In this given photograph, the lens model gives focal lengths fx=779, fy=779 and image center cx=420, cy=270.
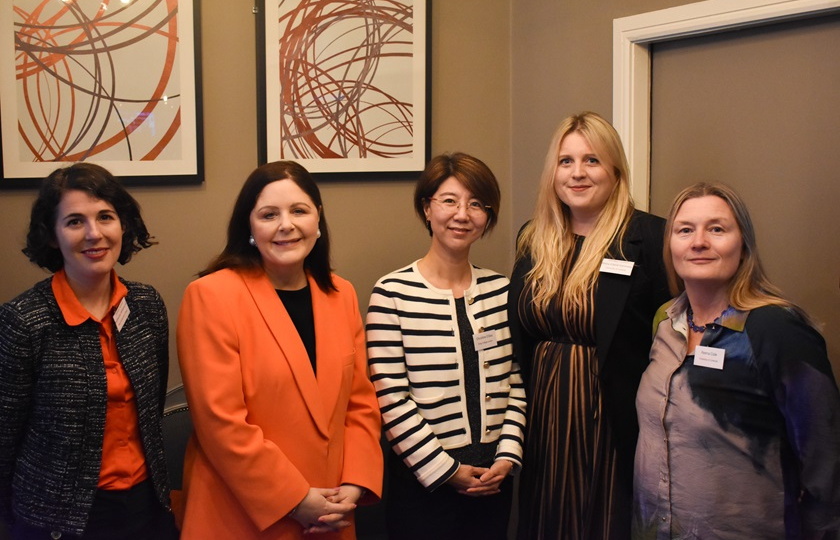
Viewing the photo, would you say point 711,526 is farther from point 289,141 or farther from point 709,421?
point 289,141

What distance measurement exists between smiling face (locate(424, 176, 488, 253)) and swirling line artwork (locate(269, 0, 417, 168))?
850 mm

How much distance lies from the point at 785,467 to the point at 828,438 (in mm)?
130

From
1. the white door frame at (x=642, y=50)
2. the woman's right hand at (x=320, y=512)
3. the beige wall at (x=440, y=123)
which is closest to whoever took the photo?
the woman's right hand at (x=320, y=512)

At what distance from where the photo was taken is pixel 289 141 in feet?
9.64

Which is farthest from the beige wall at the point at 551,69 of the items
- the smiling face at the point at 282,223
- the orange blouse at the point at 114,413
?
the orange blouse at the point at 114,413

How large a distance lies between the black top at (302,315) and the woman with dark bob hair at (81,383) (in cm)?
34

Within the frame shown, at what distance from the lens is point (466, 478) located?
2.21 meters

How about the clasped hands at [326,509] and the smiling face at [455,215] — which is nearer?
the clasped hands at [326,509]

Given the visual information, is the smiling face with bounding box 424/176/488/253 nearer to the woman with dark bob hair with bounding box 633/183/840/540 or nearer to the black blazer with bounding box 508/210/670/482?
the black blazer with bounding box 508/210/670/482

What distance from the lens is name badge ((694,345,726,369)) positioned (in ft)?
6.00

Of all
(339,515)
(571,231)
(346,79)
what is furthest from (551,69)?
(339,515)

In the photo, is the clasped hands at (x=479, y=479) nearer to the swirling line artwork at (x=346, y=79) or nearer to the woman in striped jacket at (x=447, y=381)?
the woman in striped jacket at (x=447, y=381)

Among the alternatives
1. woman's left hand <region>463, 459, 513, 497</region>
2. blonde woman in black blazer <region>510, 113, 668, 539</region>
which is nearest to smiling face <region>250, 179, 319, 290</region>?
blonde woman in black blazer <region>510, 113, 668, 539</region>

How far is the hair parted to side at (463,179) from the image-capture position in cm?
230
